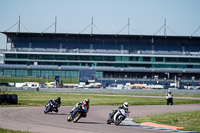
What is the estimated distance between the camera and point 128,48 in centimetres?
12731

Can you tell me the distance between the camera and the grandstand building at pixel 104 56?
4683 inches

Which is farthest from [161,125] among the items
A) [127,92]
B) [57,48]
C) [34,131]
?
[57,48]

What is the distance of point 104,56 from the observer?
123m

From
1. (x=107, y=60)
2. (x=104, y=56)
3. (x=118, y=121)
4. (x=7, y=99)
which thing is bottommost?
(x=118, y=121)

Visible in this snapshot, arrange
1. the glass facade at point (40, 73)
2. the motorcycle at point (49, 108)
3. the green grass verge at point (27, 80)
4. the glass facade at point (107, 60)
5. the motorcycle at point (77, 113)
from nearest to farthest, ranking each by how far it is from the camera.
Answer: the motorcycle at point (77, 113) < the motorcycle at point (49, 108) < the green grass verge at point (27, 80) < the glass facade at point (40, 73) < the glass facade at point (107, 60)

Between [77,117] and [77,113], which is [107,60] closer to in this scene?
[77,113]

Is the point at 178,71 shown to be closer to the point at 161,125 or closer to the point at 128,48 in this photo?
the point at 128,48

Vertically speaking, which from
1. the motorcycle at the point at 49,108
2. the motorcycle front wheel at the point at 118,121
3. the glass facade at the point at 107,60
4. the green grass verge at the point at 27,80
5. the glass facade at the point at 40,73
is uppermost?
the glass facade at the point at 107,60

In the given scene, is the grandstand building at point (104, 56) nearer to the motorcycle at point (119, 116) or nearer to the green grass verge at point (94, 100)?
the green grass verge at point (94, 100)

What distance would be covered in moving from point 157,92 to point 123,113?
200 ft

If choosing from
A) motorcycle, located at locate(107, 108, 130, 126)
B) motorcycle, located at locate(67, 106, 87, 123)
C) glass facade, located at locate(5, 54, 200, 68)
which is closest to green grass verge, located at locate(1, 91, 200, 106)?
motorcycle, located at locate(67, 106, 87, 123)

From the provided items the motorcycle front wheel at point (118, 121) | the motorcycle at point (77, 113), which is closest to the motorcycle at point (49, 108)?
the motorcycle at point (77, 113)

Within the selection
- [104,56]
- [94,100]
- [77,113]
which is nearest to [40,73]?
[104,56]

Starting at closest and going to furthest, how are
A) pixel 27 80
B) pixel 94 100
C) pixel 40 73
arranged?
pixel 94 100
pixel 27 80
pixel 40 73
